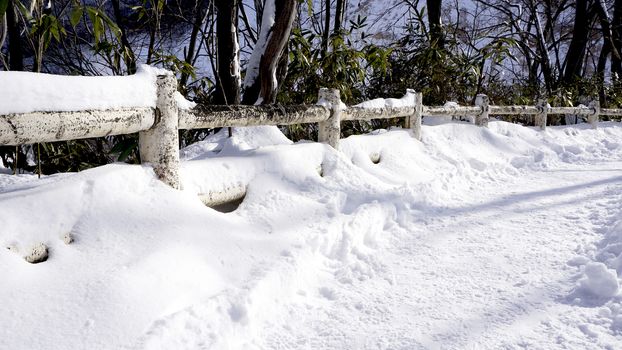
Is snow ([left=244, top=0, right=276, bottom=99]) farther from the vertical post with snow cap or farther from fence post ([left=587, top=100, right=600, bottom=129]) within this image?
fence post ([left=587, top=100, right=600, bottom=129])

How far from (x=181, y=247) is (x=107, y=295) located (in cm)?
44

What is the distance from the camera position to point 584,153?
6633 millimetres

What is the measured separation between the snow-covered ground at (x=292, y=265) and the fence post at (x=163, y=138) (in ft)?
0.28

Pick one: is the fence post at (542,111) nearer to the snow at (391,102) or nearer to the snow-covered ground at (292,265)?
the snow at (391,102)

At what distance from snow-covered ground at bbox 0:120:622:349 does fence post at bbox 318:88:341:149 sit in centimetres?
43

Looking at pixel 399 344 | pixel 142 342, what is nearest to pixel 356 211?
pixel 399 344

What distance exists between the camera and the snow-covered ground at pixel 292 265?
163cm

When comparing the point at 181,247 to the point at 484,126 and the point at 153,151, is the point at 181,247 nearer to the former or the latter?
the point at 153,151

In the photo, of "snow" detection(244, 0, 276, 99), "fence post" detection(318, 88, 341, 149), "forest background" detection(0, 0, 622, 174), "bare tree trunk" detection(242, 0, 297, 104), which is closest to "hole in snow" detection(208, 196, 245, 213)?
"forest background" detection(0, 0, 622, 174)

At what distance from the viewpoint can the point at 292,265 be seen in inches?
87.4

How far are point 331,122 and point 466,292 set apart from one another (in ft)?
7.16

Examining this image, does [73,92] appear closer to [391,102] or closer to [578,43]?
[391,102]

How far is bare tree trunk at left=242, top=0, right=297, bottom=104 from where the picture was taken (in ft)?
15.8

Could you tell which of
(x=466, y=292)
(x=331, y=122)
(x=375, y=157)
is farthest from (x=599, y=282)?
(x=375, y=157)
